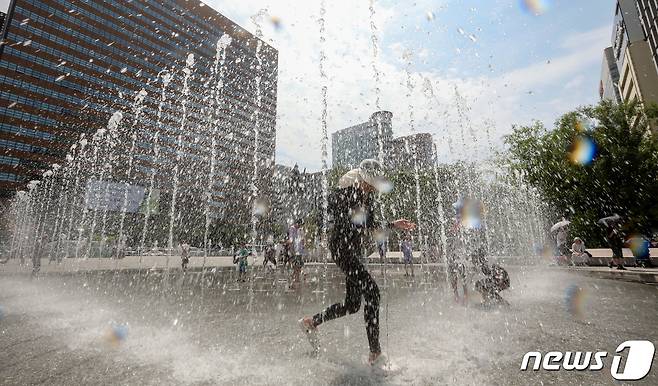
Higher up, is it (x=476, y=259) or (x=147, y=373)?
(x=476, y=259)

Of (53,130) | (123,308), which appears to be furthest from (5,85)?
(123,308)

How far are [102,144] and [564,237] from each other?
7319 cm

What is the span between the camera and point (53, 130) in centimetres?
6431

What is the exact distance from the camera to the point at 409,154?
47812mm

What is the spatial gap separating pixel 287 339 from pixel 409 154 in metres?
46.6

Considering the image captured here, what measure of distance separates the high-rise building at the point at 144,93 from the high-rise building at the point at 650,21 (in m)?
44.9

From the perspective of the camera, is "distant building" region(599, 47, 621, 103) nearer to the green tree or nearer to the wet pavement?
the green tree

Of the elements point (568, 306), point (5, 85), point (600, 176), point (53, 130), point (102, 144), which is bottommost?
point (568, 306)

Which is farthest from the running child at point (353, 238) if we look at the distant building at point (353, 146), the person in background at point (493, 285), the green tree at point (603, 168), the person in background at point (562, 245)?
the distant building at point (353, 146)

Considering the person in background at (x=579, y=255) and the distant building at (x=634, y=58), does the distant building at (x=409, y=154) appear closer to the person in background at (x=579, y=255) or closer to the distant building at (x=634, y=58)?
the distant building at (x=634, y=58)

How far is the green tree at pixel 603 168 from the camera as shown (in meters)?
20.2

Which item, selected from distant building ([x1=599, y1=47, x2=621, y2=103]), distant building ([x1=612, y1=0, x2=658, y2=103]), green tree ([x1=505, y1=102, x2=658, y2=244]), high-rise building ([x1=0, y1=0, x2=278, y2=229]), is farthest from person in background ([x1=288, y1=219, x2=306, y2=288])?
distant building ([x1=599, y1=47, x2=621, y2=103])

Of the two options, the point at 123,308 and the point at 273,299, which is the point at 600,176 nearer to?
the point at 273,299

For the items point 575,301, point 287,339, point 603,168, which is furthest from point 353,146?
point 287,339
